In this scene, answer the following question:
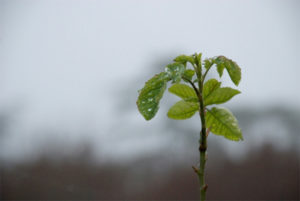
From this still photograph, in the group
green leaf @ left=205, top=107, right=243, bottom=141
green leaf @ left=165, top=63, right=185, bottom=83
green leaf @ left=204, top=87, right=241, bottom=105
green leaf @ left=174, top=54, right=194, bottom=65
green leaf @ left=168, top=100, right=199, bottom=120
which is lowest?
green leaf @ left=205, top=107, right=243, bottom=141

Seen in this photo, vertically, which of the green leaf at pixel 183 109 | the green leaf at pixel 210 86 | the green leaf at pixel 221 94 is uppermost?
the green leaf at pixel 210 86

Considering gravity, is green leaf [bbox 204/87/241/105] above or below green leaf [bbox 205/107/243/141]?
above
